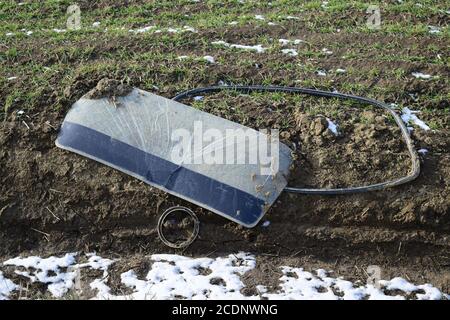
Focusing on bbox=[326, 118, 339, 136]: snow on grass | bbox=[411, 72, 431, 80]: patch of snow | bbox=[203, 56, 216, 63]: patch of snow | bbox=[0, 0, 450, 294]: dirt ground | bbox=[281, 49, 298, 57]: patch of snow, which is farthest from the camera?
bbox=[281, 49, 298, 57]: patch of snow

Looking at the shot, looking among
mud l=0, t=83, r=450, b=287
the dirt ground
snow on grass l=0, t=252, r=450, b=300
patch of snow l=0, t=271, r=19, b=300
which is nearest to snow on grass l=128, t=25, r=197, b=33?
the dirt ground

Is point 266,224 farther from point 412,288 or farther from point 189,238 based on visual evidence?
point 412,288

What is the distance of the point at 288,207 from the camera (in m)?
4.26

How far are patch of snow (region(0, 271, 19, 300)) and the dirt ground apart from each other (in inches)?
11.8

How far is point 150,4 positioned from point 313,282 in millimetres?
4062

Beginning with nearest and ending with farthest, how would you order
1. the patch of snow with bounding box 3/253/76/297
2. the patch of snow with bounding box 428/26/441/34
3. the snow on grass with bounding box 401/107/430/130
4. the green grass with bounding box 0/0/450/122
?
the patch of snow with bounding box 3/253/76/297
the snow on grass with bounding box 401/107/430/130
the green grass with bounding box 0/0/450/122
the patch of snow with bounding box 428/26/441/34

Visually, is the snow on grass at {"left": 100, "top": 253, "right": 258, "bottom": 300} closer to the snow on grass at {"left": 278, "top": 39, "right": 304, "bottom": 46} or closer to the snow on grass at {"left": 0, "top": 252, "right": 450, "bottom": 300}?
the snow on grass at {"left": 0, "top": 252, "right": 450, "bottom": 300}

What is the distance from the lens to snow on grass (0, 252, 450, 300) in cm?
387

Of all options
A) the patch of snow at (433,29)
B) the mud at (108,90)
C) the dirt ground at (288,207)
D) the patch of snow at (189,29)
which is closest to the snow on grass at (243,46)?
the patch of snow at (189,29)

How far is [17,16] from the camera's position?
21.1 feet

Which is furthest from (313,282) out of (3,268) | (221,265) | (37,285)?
(3,268)

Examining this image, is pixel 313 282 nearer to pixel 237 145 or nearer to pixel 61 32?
pixel 237 145

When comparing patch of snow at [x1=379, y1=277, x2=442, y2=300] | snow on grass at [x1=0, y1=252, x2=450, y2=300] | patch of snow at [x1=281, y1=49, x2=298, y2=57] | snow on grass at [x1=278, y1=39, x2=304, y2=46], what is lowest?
patch of snow at [x1=379, y1=277, x2=442, y2=300]

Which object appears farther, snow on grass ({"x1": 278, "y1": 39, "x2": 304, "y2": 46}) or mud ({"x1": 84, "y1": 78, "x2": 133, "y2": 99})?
snow on grass ({"x1": 278, "y1": 39, "x2": 304, "y2": 46})
